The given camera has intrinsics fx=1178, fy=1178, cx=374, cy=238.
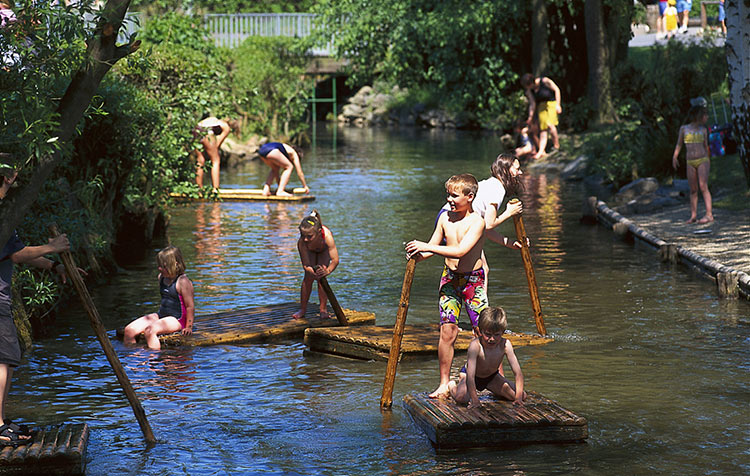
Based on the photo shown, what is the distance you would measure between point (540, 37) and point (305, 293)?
79.4 ft

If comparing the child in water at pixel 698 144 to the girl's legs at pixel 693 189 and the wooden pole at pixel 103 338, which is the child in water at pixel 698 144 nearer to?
the girl's legs at pixel 693 189

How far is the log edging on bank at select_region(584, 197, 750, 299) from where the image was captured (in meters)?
12.4

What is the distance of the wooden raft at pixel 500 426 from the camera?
7398 millimetres

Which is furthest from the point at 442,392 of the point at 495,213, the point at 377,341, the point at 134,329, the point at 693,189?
the point at 693,189

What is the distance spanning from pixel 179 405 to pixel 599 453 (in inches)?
124

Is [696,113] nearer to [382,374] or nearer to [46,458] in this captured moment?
[382,374]

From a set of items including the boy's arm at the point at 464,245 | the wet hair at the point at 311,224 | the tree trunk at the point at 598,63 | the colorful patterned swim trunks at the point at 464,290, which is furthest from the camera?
the tree trunk at the point at 598,63

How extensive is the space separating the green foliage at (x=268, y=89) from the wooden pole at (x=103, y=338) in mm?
26855

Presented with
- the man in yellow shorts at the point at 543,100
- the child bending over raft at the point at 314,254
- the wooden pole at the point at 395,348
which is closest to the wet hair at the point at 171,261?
the child bending over raft at the point at 314,254

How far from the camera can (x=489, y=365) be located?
789 cm

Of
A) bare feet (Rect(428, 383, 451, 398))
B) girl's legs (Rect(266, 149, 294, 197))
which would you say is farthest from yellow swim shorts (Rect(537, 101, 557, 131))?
bare feet (Rect(428, 383, 451, 398))

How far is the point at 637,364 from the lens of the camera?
9.77 m

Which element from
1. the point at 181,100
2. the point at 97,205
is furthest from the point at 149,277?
the point at 181,100

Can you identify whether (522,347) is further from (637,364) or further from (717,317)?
(717,317)
